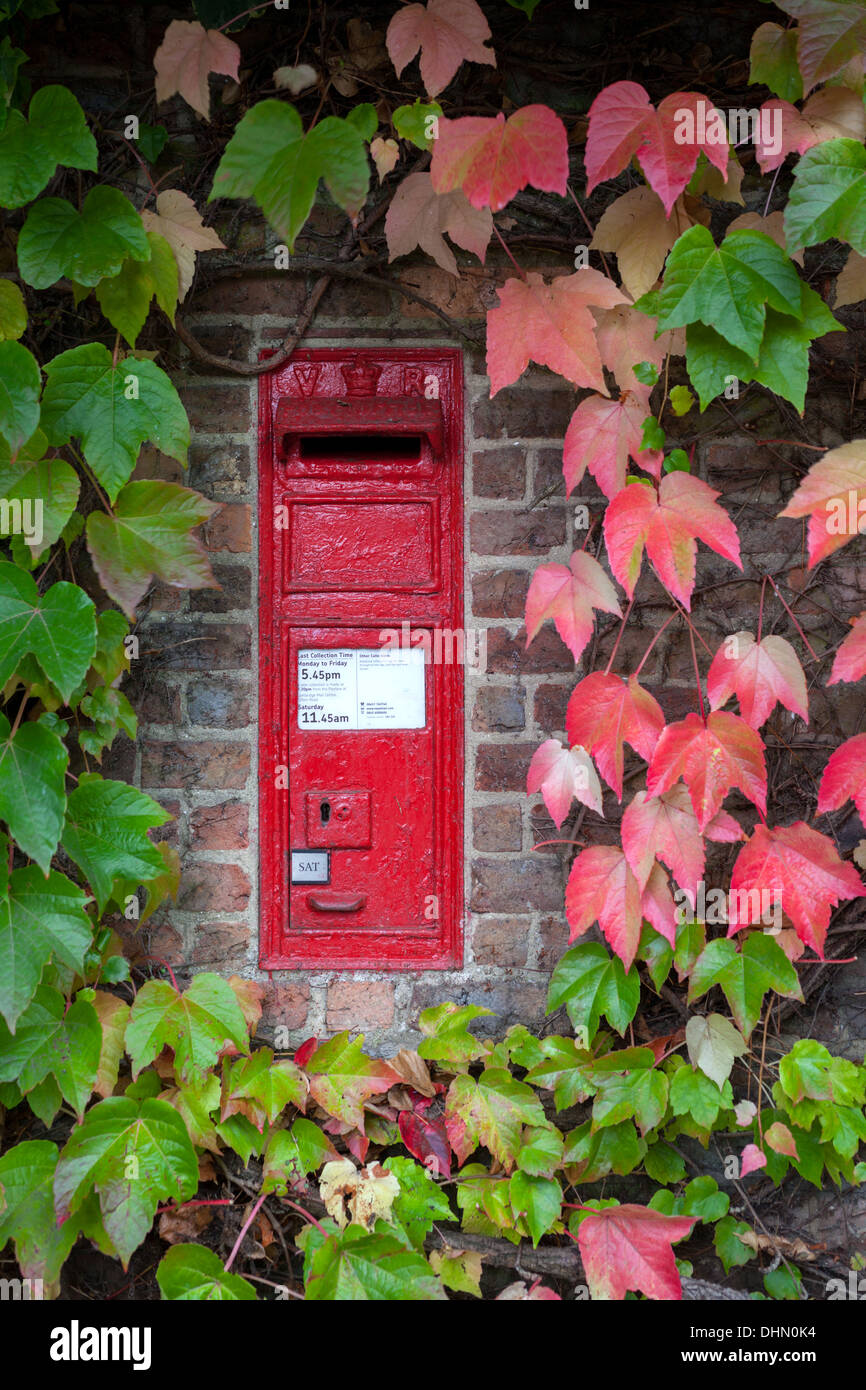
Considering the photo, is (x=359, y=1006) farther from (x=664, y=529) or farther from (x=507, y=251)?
(x=507, y=251)

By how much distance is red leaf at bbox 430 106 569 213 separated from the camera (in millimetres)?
1503

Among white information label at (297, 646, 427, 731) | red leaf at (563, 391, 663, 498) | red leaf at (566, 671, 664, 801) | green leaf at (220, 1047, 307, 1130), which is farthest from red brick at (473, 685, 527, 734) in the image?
green leaf at (220, 1047, 307, 1130)

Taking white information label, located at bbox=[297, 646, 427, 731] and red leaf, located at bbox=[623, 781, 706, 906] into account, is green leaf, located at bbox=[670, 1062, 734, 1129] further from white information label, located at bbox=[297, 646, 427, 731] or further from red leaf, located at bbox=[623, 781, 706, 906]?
white information label, located at bbox=[297, 646, 427, 731]

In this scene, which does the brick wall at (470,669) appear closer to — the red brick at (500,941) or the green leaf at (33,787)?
the red brick at (500,941)

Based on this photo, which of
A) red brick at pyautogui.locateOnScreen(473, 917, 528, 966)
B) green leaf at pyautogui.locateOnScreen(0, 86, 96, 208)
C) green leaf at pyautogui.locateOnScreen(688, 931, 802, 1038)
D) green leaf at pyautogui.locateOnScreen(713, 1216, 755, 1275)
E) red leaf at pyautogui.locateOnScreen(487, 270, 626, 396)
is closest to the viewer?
green leaf at pyautogui.locateOnScreen(0, 86, 96, 208)

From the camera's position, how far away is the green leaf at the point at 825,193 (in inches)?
58.1

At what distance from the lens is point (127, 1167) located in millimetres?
1582

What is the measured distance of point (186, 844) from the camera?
192 cm

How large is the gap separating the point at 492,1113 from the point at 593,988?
0.29 metres

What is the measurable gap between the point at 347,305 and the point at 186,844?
1135mm

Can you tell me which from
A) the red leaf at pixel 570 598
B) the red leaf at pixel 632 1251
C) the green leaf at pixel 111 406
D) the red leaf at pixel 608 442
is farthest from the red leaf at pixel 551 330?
the red leaf at pixel 632 1251

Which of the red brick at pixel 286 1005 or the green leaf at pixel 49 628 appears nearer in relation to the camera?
the green leaf at pixel 49 628

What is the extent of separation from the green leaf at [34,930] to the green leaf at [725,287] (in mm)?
1342

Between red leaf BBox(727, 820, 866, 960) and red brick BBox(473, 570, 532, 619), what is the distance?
0.64m
